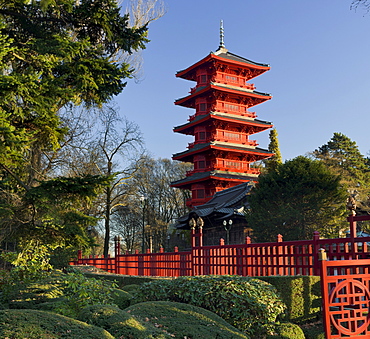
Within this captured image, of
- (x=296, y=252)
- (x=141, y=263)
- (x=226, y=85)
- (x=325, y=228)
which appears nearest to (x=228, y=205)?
(x=325, y=228)

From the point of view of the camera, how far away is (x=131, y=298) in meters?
8.52

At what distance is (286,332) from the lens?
7.79 m

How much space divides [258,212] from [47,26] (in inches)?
600

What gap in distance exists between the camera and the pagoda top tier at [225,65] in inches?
1607

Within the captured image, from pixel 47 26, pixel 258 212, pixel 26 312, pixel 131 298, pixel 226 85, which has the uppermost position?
pixel 226 85

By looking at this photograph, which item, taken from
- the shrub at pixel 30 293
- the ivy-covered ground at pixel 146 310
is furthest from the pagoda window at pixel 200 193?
the shrub at pixel 30 293

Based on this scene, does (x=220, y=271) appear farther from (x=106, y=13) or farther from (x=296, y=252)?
(x=106, y=13)

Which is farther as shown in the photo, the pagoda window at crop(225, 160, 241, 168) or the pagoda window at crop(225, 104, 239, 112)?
the pagoda window at crop(225, 104, 239, 112)

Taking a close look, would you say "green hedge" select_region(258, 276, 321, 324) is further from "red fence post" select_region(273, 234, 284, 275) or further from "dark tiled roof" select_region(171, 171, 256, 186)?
"dark tiled roof" select_region(171, 171, 256, 186)

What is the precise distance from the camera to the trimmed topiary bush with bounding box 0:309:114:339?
3.82m

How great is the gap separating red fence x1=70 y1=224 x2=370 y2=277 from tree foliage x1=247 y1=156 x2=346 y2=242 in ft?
26.9

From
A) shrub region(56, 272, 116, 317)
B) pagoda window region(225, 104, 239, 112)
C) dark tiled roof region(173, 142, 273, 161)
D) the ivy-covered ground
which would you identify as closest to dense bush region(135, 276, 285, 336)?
the ivy-covered ground

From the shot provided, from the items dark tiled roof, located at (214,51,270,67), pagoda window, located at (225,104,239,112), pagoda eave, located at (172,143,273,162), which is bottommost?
pagoda eave, located at (172,143,273,162)

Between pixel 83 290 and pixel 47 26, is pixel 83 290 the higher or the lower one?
the lower one
